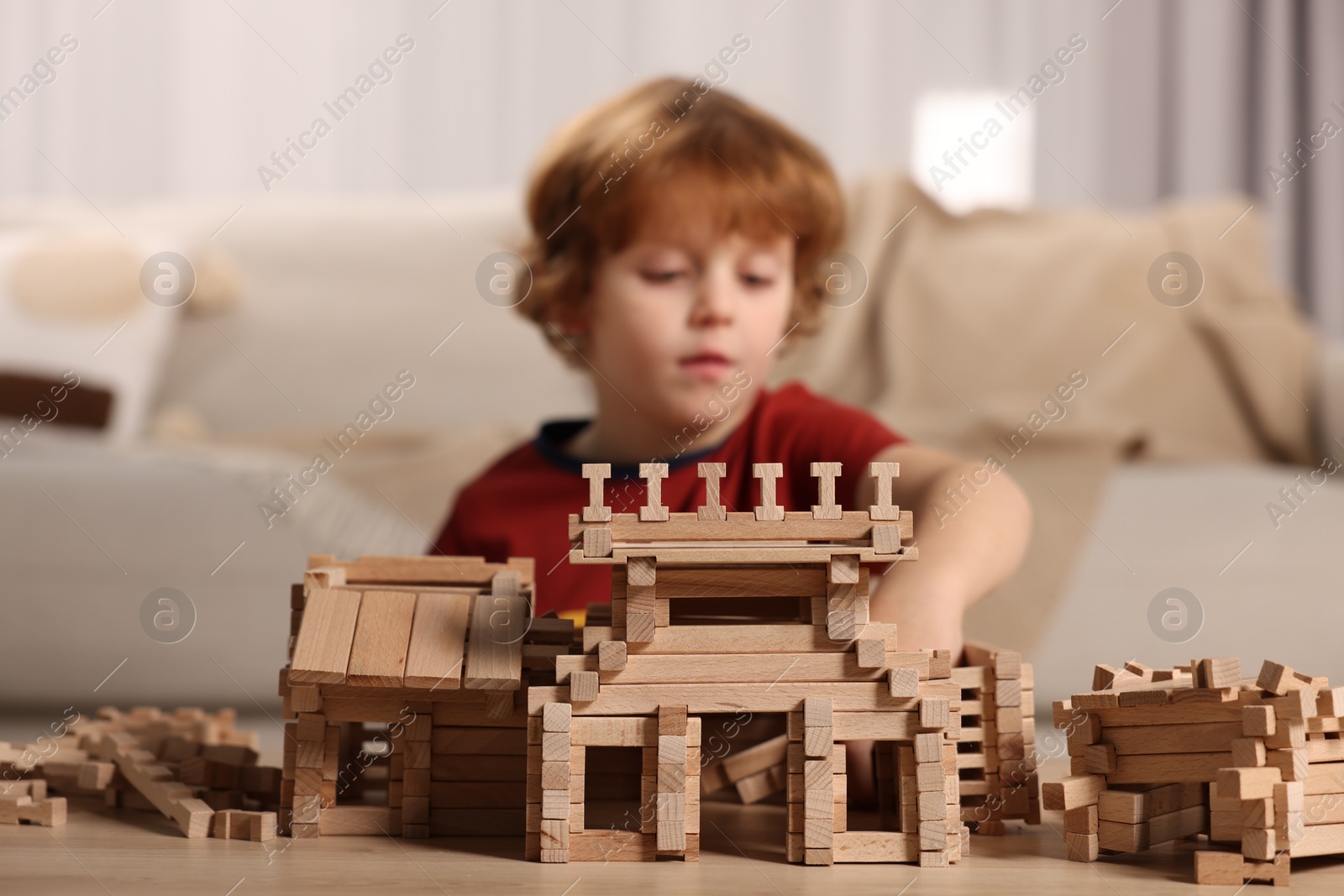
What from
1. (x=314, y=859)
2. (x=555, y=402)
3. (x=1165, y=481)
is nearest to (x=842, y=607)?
(x=314, y=859)

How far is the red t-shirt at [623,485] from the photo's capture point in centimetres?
128

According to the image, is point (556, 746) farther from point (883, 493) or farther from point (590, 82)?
point (590, 82)

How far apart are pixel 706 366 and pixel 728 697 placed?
597mm

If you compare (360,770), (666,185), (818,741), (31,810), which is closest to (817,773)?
(818,741)

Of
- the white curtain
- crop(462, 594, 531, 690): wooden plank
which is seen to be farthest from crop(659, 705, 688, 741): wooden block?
the white curtain

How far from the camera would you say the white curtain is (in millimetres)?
3291

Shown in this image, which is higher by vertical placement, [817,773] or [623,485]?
[623,485]

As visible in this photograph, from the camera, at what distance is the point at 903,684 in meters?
0.73

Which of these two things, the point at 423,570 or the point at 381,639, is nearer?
the point at 381,639

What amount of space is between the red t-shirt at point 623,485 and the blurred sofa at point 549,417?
1.17ft

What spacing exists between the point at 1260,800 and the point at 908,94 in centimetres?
291

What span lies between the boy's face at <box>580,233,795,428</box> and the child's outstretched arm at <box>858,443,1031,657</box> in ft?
0.76

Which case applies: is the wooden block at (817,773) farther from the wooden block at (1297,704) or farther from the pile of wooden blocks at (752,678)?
the wooden block at (1297,704)

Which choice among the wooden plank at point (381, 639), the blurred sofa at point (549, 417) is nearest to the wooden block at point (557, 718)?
the wooden plank at point (381, 639)
